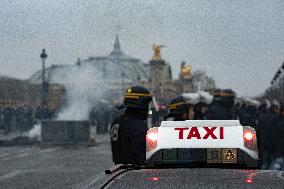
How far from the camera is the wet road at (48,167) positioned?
47.1 feet

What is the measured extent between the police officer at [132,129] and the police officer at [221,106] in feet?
15.4

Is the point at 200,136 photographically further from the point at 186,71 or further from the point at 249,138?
the point at 186,71

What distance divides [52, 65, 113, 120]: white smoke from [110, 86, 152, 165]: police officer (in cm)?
4225

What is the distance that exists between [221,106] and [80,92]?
45463 millimetres

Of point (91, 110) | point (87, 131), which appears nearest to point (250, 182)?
point (87, 131)

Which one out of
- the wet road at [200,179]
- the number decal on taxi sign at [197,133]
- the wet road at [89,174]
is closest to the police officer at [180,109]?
the wet road at [89,174]

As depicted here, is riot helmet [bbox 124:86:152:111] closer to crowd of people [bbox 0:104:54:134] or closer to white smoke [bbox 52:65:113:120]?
crowd of people [bbox 0:104:54:134]

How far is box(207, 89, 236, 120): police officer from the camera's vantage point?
460 inches

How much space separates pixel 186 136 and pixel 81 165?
14.7m

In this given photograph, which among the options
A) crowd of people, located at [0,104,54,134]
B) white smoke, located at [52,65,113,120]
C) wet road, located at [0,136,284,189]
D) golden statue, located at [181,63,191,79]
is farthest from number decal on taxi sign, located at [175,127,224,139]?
golden statue, located at [181,63,191,79]

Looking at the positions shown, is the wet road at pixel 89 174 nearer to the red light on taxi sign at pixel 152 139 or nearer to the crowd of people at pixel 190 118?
the red light on taxi sign at pixel 152 139

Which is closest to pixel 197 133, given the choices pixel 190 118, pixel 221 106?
pixel 190 118

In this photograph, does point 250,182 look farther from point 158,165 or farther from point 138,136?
point 138,136

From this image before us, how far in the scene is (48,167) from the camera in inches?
722
